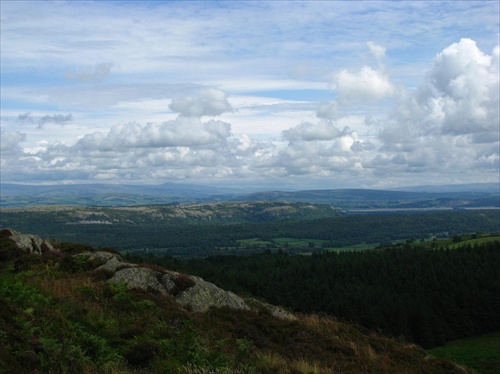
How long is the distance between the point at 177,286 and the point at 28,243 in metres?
12.8

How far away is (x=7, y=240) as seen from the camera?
31109mm

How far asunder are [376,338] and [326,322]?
123 inches

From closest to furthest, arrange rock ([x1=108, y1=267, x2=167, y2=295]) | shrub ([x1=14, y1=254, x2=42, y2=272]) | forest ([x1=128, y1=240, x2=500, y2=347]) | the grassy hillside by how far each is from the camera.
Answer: the grassy hillside < rock ([x1=108, y1=267, x2=167, y2=295]) < shrub ([x1=14, y1=254, x2=42, y2=272]) < forest ([x1=128, y1=240, x2=500, y2=347])

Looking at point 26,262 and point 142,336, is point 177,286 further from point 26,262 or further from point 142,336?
point 142,336

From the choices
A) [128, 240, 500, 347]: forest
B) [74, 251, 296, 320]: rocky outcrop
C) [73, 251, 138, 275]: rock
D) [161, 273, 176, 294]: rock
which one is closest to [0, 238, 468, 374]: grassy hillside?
[73, 251, 138, 275]: rock

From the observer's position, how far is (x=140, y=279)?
26.2 meters

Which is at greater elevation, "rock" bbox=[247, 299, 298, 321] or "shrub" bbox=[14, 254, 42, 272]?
"shrub" bbox=[14, 254, 42, 272]

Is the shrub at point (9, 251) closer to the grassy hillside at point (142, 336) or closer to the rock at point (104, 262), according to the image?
the grassy hillside at point (142, 336)

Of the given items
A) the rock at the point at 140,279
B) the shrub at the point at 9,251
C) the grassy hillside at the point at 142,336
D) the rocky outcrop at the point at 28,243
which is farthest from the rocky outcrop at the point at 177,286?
the rocky outcrop at the point at 28,243

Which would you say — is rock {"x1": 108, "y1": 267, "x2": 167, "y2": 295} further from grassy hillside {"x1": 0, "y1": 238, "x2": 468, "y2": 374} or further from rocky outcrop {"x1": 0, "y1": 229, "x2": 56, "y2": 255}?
rocky outcrop {"x1": 0, "y1": 229, "x2": 56, "y2": 255}

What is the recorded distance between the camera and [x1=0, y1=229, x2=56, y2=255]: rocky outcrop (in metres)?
31.1

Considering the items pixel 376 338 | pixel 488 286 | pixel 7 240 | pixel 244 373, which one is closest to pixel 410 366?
pixel 376 338

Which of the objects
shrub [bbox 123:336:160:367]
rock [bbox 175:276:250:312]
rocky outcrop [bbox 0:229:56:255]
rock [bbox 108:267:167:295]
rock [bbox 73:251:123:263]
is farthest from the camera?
→ rocky outcrop [bbox 0:229:56:255]

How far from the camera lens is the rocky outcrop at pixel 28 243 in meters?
31.1
